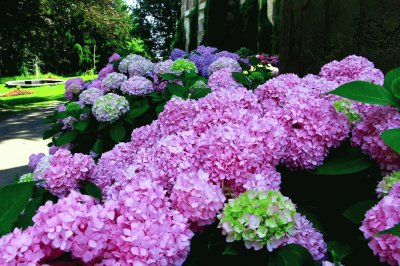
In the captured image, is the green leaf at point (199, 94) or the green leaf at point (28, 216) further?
the green leaf at point (199, 94)

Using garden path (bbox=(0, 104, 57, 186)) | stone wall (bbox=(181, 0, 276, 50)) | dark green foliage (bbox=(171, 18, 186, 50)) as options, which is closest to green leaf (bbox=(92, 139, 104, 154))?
garden path (bbox=(0, 104, 57, 186))

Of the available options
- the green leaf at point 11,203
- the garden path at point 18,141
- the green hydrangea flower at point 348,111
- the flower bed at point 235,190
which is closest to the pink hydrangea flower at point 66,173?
the flower bed at point 235,190

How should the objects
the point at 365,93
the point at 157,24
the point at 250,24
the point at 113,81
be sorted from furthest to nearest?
the point at 157,24
the point at 250,24
the point at 113,81
the point at 365,93

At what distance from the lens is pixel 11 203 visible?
937mm

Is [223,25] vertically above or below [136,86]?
above

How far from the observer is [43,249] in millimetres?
759

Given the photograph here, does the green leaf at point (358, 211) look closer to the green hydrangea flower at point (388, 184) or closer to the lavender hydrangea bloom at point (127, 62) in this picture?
the green hydrangea flower at point (388, 184)

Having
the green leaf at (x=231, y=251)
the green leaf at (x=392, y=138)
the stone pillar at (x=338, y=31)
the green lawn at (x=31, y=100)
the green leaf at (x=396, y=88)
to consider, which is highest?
the stone pillar at (x=338, y=31)

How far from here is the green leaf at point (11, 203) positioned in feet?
2.97

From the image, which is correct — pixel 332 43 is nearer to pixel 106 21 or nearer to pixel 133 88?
pixel 133 88

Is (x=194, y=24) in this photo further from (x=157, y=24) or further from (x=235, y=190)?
(x=157, y=24)

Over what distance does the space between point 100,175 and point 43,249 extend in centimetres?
88

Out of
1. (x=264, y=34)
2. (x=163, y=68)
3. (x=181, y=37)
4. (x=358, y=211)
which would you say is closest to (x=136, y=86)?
(x=163, y=68)

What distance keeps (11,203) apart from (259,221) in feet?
1.72
